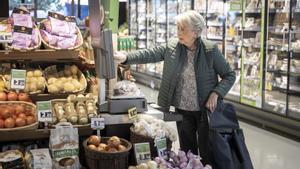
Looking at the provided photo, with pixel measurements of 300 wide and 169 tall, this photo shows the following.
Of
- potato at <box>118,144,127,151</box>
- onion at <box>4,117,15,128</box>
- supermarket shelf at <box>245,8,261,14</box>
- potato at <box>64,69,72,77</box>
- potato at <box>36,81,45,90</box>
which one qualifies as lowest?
potato at <box>118,144,127,151</box>

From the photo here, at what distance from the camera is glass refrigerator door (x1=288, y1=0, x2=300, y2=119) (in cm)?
622

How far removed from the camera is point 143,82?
36.7 ft

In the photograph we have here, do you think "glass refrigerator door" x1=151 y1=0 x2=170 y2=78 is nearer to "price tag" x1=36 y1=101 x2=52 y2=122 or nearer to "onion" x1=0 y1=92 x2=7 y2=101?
"onion" x1=0 y1=92 x2=7 y2=101

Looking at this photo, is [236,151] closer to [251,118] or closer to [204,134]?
[204,134]

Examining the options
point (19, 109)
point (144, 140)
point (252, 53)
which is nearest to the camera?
point (144, 140)

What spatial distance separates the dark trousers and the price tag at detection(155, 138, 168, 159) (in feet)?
2.93

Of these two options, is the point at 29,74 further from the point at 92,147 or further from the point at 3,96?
the point at 92,147

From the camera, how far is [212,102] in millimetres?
3660

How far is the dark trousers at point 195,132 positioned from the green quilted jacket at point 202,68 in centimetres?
15

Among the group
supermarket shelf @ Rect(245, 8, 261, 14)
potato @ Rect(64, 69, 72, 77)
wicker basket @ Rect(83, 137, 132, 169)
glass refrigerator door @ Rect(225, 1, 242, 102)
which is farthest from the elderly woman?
glass refrigerator door @ Rect(225, 1, 242, 102)

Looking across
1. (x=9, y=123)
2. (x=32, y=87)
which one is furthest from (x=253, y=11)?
(x=9, y=123)

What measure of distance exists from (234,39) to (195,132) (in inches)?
160

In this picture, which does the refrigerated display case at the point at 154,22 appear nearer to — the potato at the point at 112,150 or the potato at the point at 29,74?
the potato at the point at 29,74

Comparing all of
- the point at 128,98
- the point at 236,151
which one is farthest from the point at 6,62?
the point at 236,151
